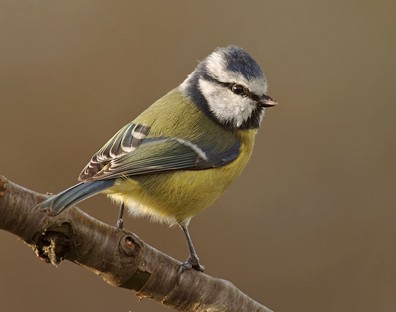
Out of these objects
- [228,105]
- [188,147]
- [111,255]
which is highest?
[228,105]

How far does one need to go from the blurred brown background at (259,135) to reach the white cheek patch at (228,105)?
2.31 feet

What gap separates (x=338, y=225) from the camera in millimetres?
2867

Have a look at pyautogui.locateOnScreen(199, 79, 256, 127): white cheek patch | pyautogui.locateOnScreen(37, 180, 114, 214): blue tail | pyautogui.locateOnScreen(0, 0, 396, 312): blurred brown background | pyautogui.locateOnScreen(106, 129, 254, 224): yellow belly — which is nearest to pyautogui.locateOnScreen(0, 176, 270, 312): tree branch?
pyautogui.locateOnScreen(37, 180, 114, 214): blue tail

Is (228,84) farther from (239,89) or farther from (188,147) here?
(188,147)

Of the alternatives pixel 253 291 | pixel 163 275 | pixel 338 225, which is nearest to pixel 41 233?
pixel 163 275

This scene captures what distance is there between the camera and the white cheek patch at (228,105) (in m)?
2.10

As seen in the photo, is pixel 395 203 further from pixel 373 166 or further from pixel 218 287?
pixel 218 287

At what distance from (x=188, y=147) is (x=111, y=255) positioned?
2.05ft

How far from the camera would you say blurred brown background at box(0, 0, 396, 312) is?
2674mm

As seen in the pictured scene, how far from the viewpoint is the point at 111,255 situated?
55.9 inches

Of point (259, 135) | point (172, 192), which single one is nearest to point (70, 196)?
point (172, 192)

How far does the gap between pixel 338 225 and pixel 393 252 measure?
0.24 m

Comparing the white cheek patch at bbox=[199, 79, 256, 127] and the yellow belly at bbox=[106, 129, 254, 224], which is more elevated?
the white cheek patch at bbox=[199, 79, 256, 127]

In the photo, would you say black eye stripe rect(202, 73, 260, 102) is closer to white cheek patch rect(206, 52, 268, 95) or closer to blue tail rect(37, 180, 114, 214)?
white cheek patch rect(206, 52, 268, 95)
